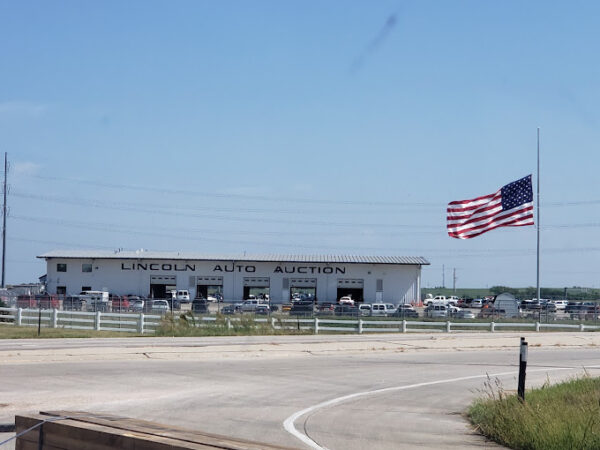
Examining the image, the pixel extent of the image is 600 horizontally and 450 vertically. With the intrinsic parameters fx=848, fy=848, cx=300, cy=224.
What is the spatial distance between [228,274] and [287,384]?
190ft

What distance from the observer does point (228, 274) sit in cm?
7644

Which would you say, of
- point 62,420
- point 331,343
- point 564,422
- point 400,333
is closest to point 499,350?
point 331,343

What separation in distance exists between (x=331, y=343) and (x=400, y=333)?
11.2 m

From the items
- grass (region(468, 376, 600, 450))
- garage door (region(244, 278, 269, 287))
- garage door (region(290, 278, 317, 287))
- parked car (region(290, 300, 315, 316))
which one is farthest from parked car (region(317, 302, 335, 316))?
grass (region(468, 376, 600, 450))

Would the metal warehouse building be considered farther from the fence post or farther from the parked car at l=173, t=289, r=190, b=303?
the fence post

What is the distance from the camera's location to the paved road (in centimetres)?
1249

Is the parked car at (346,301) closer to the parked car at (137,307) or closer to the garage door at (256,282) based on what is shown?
the garage door at (256,282)

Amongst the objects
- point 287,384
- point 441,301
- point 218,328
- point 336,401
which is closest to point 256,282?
point 441,301

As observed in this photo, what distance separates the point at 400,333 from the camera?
4297cm

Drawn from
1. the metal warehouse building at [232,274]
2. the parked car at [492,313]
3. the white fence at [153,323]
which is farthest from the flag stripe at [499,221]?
the metal warehouse building at [232,274]

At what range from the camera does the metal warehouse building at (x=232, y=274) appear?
75812 mm

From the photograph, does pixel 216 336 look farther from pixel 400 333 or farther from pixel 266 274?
pixel 266 274

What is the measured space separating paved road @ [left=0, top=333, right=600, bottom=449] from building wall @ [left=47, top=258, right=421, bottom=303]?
42228 millimetres

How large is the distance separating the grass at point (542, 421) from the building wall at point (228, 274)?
202 ft
